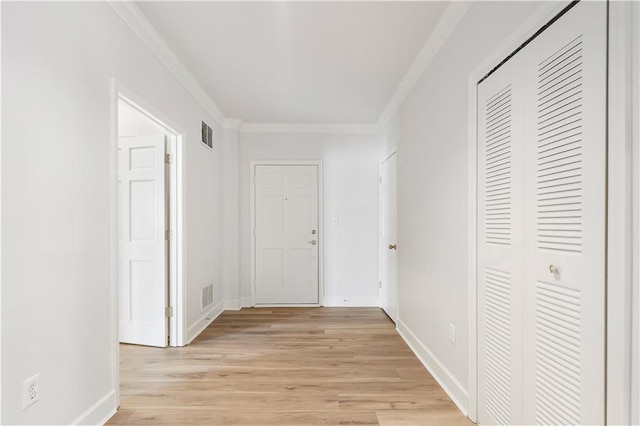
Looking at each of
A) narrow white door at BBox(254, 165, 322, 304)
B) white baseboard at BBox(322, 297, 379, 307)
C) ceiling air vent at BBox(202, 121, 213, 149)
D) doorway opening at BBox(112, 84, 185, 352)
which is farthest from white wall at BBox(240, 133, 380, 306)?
doorway opening at BBox(112, 84, 185, 352)

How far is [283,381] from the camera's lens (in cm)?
241

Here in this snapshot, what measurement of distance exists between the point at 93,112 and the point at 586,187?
235cm

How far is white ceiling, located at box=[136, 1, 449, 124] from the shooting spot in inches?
82.7

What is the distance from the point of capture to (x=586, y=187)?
3.61 ft

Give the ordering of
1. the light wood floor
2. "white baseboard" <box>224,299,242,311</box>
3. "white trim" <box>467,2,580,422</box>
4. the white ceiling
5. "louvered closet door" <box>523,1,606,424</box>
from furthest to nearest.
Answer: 1. "white baseboard" <box>224,299,242,311</box>
2. the white ceiling
3. the light wood floor
4. "white trim" <box>467,2,580,422</box>
5. "louvered closet door" <box>523,1,606,424</box>

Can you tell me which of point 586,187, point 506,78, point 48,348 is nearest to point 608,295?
point 586,187

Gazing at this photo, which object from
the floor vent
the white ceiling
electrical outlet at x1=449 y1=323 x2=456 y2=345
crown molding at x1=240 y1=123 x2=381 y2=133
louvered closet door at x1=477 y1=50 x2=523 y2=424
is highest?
the white ceiling

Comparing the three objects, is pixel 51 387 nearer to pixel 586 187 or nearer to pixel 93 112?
pixel 93 112

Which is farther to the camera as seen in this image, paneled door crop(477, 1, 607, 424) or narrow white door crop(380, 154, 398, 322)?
narrow white door crop(380, 154, 398, 322)

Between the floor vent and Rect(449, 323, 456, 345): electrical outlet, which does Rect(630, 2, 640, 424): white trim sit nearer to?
Rect(449, 323, 456, 345): electrical outlet

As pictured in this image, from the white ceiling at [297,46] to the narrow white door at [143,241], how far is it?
92 centimetres

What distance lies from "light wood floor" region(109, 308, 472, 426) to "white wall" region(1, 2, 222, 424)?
46 centimetres

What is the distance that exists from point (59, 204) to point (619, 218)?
2.25 meters

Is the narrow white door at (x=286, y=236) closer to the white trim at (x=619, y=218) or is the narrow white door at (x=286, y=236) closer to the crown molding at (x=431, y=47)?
the crown molding at (x=431, y=47)
